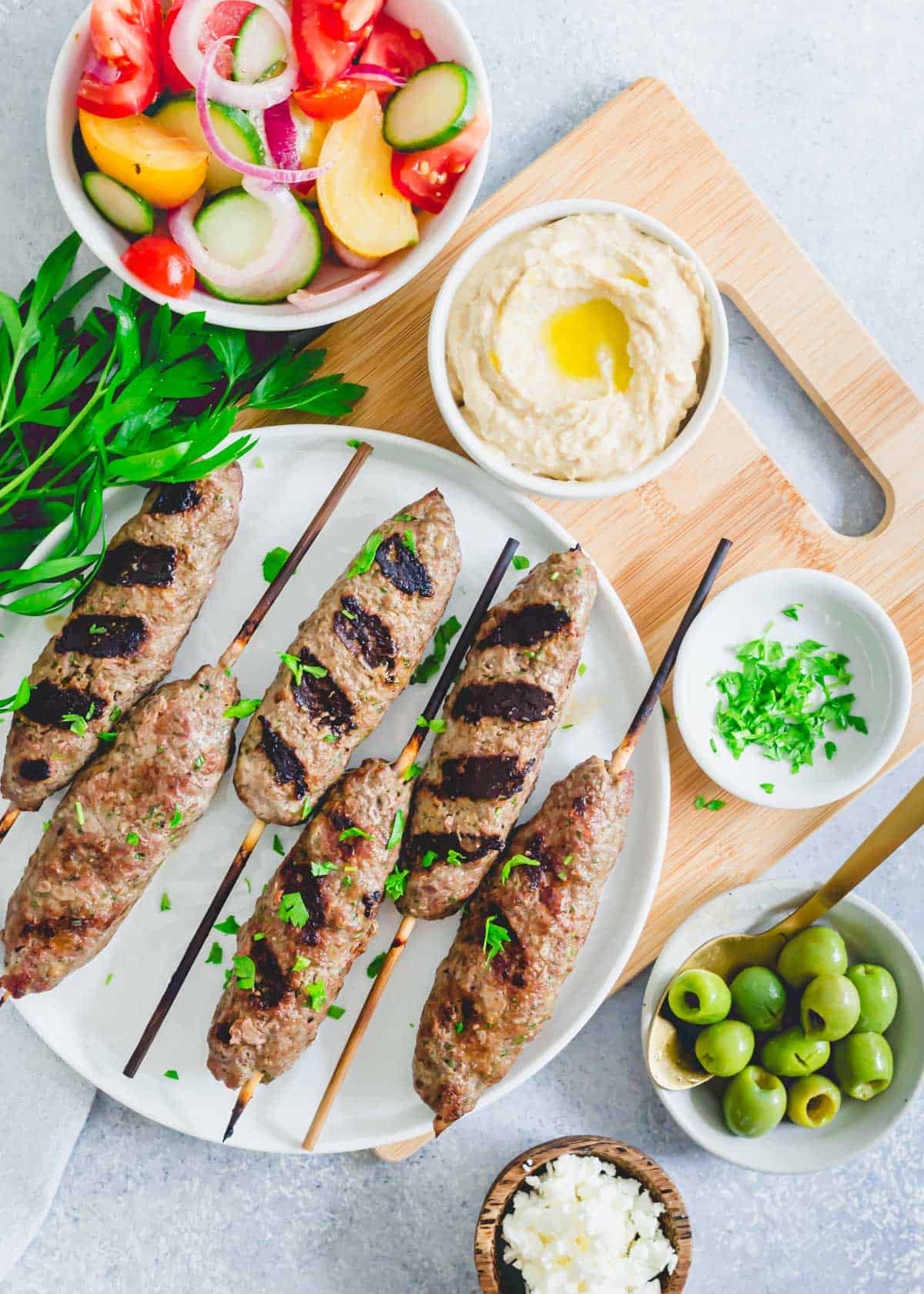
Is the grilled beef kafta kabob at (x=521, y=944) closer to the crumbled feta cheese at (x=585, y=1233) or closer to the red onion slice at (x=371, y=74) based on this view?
the crumbled feta cheese at (x=585, y=1233)

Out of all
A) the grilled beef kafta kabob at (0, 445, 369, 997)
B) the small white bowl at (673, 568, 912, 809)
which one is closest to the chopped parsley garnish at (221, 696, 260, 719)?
the grilled beef kafta kabob at (0, 445, 369, 997)

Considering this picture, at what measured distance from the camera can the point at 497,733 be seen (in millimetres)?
3520

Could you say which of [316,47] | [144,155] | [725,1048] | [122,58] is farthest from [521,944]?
[122,58]

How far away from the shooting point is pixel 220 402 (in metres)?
Answer: 3.70

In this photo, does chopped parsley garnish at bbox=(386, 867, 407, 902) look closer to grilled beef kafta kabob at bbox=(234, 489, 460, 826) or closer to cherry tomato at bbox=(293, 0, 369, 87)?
grilled beef kafta kabob at bbox=(234, 489, 460, 826)

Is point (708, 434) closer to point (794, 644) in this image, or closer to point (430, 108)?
point (794, 644)

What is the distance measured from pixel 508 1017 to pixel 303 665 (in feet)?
4.64

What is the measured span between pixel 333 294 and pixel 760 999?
3157 mm

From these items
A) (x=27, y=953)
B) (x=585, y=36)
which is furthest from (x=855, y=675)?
(x=27, y=953)

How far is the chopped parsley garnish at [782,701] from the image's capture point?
3936 millimetres

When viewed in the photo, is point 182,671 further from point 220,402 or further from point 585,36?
point 585,36

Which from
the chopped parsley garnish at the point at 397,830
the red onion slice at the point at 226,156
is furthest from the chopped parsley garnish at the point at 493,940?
the red onion slice at the point at 226,156

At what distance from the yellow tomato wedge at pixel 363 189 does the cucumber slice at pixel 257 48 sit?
0.29m

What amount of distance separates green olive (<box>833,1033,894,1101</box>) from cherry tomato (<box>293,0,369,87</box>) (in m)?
4.08
